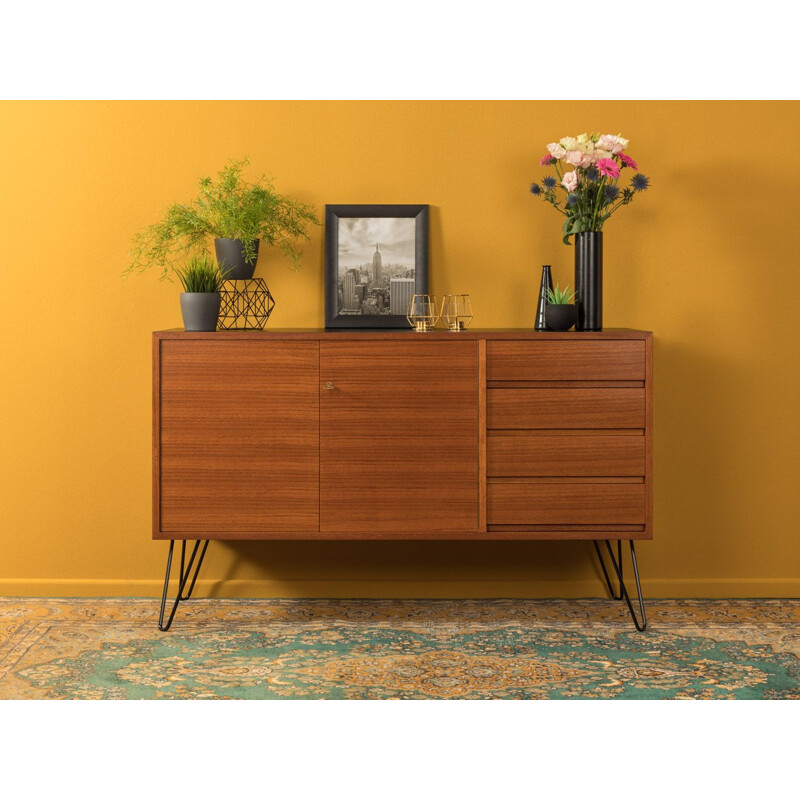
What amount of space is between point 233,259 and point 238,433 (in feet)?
2.37

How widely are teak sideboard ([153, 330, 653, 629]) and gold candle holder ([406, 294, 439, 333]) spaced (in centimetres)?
27

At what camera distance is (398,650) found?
3348 mm

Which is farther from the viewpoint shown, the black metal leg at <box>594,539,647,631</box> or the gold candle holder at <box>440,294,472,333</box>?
the gold candle holder at <box>440,294,472,333</box>

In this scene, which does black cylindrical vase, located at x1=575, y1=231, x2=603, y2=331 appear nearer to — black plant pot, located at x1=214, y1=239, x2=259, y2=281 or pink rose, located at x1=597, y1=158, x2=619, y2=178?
pink rose, located at x1=597, y1=158, x2=619, y2=178

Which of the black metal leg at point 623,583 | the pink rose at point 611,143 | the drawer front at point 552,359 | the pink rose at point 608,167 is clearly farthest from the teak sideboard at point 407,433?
the pink rose at point 611,143

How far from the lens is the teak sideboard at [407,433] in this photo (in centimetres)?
345

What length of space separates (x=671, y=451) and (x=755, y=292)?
74 centimetres

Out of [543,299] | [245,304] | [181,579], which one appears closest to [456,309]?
[543,299]

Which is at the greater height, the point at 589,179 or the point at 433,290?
the point at 589,179

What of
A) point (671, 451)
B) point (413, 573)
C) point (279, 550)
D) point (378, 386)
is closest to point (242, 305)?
point (378, 386)

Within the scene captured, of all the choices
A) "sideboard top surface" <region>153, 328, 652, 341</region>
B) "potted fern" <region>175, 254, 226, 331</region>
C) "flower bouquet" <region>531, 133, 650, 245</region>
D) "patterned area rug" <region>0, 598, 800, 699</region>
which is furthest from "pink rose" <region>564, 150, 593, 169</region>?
"patterned area rug" <region>0, 598, 800, 699</region>

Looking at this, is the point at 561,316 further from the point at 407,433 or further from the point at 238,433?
the point at 238,433

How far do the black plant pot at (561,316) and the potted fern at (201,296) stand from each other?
4.10ft

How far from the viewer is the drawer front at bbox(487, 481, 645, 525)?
11.4 feet
